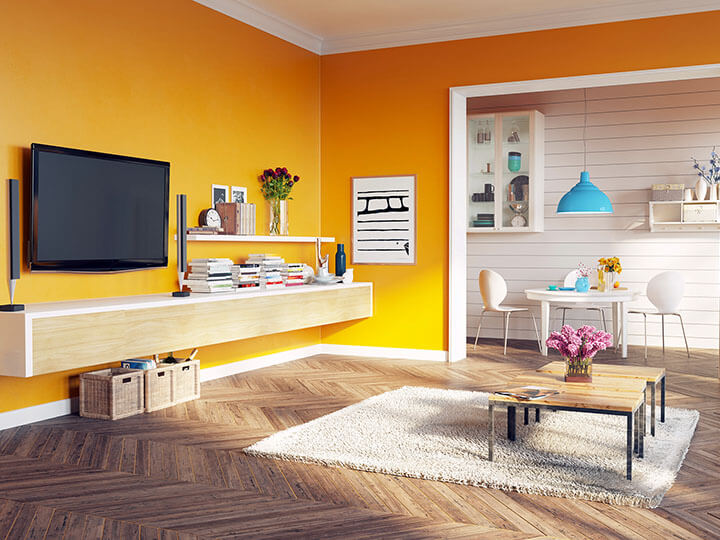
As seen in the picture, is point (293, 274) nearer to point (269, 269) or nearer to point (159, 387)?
point (269, 269)

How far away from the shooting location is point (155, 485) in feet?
10.3

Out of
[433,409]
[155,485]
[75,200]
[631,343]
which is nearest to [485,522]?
[155,485]

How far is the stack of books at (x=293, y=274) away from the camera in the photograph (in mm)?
5926

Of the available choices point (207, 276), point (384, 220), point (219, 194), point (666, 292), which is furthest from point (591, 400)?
point (666, 292)

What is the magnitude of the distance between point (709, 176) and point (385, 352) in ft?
11.9

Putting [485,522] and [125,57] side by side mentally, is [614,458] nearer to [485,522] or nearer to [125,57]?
[485,522]

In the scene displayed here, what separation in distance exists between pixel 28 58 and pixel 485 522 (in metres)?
3.44

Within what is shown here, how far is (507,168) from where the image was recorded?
7711mm

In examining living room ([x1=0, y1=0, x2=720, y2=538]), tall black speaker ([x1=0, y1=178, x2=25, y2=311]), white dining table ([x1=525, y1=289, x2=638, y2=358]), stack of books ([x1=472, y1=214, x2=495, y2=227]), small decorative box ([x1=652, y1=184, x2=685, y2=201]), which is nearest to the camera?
living room ([x1=0, y1=0, x2=720, y2=538])

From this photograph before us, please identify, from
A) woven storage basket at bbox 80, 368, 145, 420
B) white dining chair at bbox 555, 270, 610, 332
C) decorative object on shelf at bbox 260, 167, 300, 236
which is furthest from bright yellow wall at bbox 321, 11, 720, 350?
woven storage basket at bbox 80, 368, 145, 420

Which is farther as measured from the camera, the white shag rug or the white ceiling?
the white ceiling

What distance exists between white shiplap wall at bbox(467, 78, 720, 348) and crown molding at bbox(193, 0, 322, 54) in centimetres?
217

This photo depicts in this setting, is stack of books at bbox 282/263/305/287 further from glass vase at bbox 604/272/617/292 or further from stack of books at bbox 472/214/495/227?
glass vase at bbox 604/272/617/292

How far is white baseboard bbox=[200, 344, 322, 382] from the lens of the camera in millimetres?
5543
